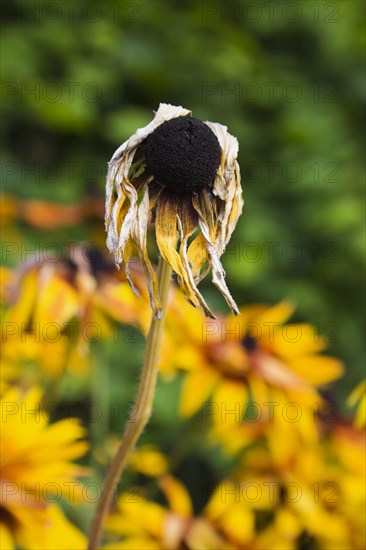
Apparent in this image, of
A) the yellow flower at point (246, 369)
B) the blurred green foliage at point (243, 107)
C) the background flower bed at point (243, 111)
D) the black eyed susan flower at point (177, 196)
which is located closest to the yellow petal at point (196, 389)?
the yellow flower at point (246, 369)

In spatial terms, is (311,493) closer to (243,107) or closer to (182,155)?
(182,155)

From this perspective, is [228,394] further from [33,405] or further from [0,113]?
[0,113]

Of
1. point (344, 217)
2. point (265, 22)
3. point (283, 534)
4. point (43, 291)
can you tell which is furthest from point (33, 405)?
point (265, 22)

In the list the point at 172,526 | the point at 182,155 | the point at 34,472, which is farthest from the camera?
the point at 172,526

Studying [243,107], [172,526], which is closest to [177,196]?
[172,526]

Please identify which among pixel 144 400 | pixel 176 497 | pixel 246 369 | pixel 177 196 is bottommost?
pixel 176 497
